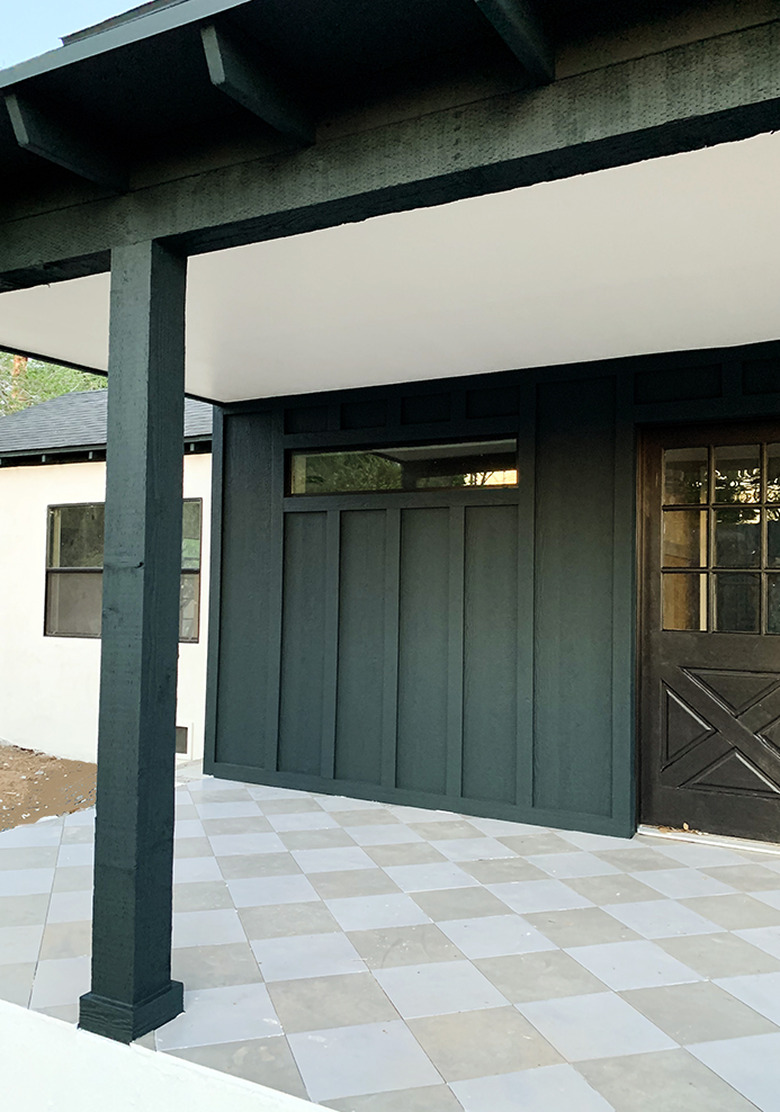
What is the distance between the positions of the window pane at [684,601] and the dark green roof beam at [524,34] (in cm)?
279

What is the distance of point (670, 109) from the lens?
1.71m

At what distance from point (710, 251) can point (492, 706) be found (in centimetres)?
247

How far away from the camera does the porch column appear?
2242mm

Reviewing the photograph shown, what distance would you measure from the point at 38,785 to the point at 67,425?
4.07 metres

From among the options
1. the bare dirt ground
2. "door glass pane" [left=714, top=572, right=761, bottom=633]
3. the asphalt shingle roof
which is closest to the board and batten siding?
"door glass pane" [left=714, top=572, right=761, bottom=633]

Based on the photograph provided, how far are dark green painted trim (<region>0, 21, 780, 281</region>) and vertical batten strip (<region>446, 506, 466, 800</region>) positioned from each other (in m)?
2.43

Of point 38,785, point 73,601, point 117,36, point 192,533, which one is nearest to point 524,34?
point 117,36

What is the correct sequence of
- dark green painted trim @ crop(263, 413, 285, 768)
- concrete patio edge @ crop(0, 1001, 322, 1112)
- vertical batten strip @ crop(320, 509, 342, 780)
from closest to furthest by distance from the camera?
concrete patio edge @ crop(0, 1001, 322, 1112) → vertical batten strip @ crop(320, 509, 342, 780) → dark green painted trim @ crop(263, 413, 285, 768)

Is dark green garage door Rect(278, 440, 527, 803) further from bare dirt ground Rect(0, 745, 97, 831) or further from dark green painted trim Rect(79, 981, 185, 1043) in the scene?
bare dirt ground Rect(0, 745, 97, 831)

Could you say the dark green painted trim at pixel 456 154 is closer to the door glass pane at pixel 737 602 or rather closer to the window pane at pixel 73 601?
the door glass pane at pixel 737 602

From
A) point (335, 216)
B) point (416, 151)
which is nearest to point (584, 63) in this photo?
point (416, 151)

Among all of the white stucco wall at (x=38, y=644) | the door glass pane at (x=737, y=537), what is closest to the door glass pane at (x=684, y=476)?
the door glass pane at (x=737, y=537)

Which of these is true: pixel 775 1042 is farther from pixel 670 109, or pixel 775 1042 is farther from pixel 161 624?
pixel 670 109

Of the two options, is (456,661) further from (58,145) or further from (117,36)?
(117,36)
